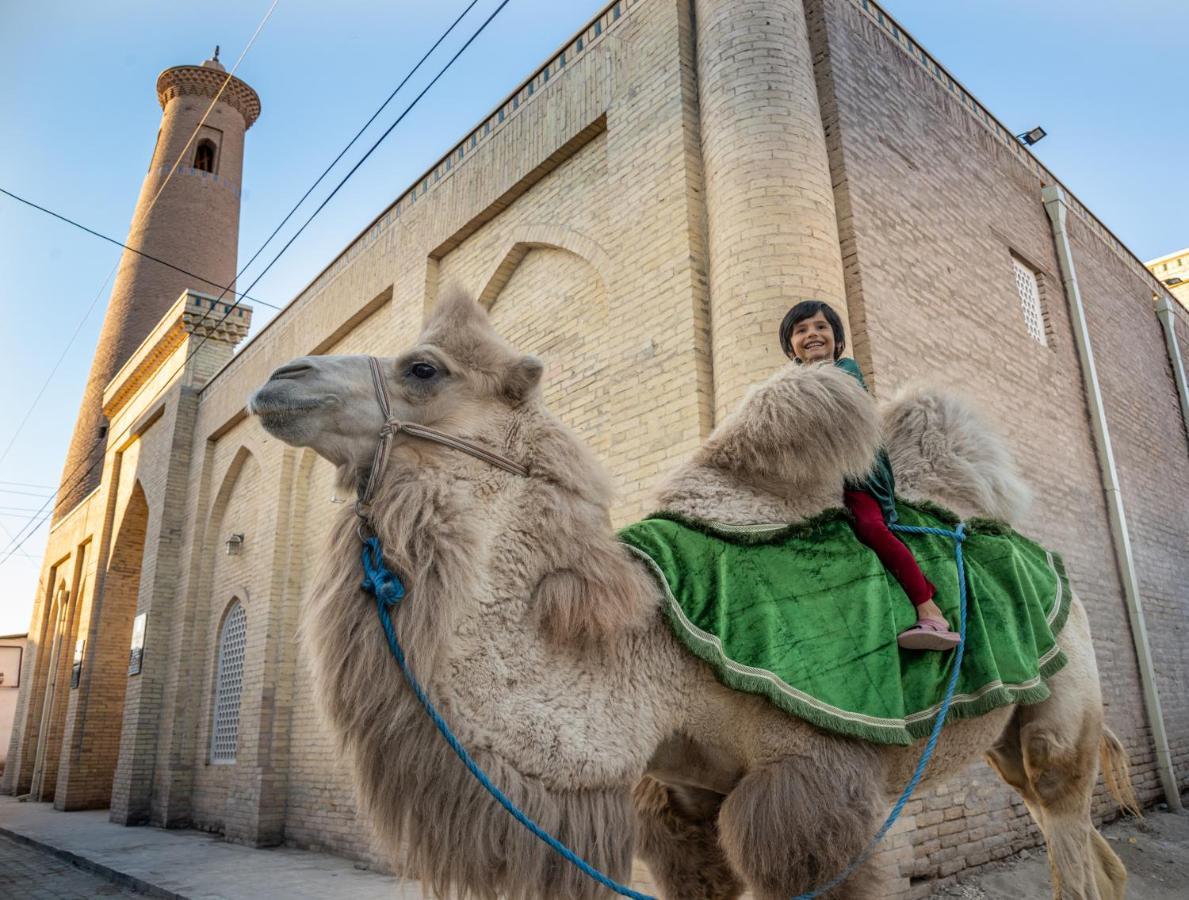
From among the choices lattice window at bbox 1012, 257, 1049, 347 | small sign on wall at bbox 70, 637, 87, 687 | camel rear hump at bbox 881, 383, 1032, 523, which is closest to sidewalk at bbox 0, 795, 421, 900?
camel rear hump at bbox 881, 383, 1032, 523

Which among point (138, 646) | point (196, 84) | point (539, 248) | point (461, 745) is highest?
point (196, 84)

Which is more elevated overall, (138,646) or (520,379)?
(138,646)

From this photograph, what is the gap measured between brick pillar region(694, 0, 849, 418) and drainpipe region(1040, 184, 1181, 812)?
5.49 metres

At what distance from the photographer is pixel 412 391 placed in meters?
2.54

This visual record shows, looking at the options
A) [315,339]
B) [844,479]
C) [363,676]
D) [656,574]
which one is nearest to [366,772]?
[363,676]

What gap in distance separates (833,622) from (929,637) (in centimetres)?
31

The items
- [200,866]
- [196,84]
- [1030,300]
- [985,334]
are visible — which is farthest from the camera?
[196,84]

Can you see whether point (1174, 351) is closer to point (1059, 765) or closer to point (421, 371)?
point (1059, 765)

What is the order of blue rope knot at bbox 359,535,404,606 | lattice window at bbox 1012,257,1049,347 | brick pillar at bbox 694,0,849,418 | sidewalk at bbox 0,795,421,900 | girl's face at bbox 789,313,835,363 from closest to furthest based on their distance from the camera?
blue rope knot at bbox 359,535,404,606 → girl's face at bbox 789,313,835,363 → brick pillar at bbox 694,0,849,418 → sidewalk at bbox 0,795,421,900 → lattice window at bbox 1012,257,1049,347

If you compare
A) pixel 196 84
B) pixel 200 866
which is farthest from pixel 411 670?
pixel 196 84

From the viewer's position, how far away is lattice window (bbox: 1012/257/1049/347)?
33.4ft

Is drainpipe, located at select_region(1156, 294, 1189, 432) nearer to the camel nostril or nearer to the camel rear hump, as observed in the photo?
the camel rear hump

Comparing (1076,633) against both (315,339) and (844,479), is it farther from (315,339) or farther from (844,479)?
(315,339)

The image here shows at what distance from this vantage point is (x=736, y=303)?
651 cm
